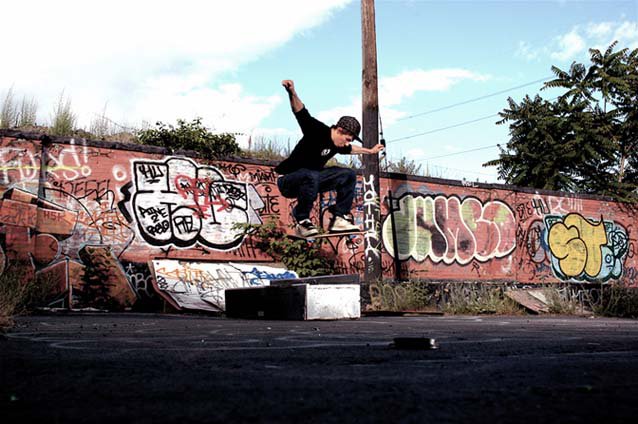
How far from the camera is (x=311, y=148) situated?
22.1 ft

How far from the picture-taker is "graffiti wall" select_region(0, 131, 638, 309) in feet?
36.2

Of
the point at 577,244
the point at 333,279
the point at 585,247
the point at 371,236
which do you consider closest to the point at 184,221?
the point at 371,236

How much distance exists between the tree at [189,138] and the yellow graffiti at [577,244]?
9.66m

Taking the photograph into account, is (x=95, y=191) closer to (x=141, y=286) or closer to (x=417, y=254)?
(x=141, y=286)

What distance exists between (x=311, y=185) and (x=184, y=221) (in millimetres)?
6363

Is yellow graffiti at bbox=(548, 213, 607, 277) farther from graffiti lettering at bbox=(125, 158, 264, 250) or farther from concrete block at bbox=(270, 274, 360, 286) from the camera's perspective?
concrete block at bbox=(270, 274, 360, 286)

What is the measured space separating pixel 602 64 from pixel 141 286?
1793cm

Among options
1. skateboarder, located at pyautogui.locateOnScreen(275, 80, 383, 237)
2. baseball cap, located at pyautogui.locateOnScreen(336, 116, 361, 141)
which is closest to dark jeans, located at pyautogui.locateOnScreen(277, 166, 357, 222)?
skateboarder, located at pyautogui.locateOnScreen(275, 80, 383, 237)

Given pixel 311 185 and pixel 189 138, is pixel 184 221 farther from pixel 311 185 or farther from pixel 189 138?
pixel 311 185

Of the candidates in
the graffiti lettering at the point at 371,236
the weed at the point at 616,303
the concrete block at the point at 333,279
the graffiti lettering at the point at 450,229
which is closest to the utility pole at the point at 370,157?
the graffiti lettering at the point at 371,236

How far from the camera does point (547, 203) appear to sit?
1847 cm

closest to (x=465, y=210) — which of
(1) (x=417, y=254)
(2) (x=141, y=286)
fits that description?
(1) (x=417, y=254)

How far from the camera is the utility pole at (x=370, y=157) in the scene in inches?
492

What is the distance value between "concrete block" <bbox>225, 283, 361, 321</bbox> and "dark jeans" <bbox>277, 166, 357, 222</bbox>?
1.31m
